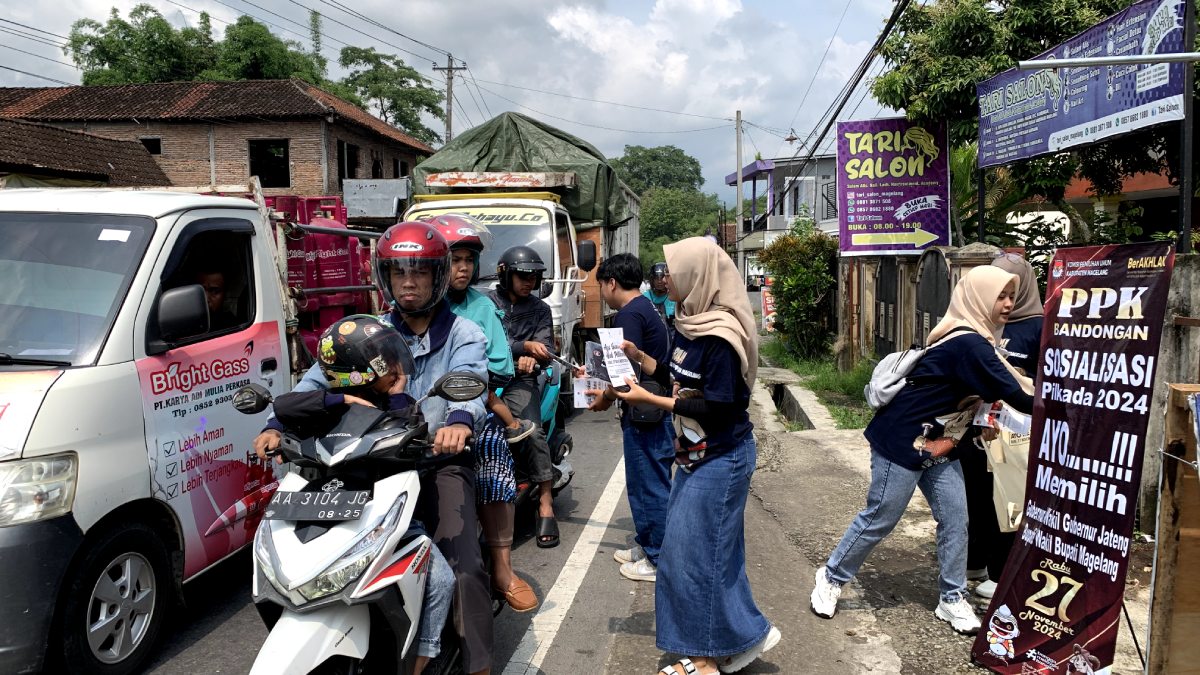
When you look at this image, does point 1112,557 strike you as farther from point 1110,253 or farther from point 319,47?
point 319,47

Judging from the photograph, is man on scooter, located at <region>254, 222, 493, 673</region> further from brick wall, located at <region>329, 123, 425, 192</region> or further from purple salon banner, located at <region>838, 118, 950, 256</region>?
brick wall, located at <region>329, 123, 425, 192</region>

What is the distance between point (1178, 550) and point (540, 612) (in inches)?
109

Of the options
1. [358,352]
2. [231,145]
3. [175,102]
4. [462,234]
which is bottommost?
[358,352]

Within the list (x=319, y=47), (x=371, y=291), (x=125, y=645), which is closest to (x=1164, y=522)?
(x=125, y=645)

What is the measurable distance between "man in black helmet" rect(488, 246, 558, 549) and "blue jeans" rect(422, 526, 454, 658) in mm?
2049

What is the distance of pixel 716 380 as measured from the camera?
321 centimetres

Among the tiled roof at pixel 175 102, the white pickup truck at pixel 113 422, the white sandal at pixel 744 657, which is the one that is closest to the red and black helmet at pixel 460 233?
the white pickup truck at pixel 113 422

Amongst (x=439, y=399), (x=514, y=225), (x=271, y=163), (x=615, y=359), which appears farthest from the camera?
(x=271, y=163)

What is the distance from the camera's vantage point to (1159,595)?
112 inches

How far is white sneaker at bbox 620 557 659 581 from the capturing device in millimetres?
4777

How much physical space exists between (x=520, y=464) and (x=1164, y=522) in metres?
3.15

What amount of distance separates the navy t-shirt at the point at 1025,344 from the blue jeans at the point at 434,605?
129 inches

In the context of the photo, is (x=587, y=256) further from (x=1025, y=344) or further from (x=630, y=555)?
(x=1025, y=344)

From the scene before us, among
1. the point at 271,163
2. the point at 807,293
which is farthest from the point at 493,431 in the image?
the point at 271,163
